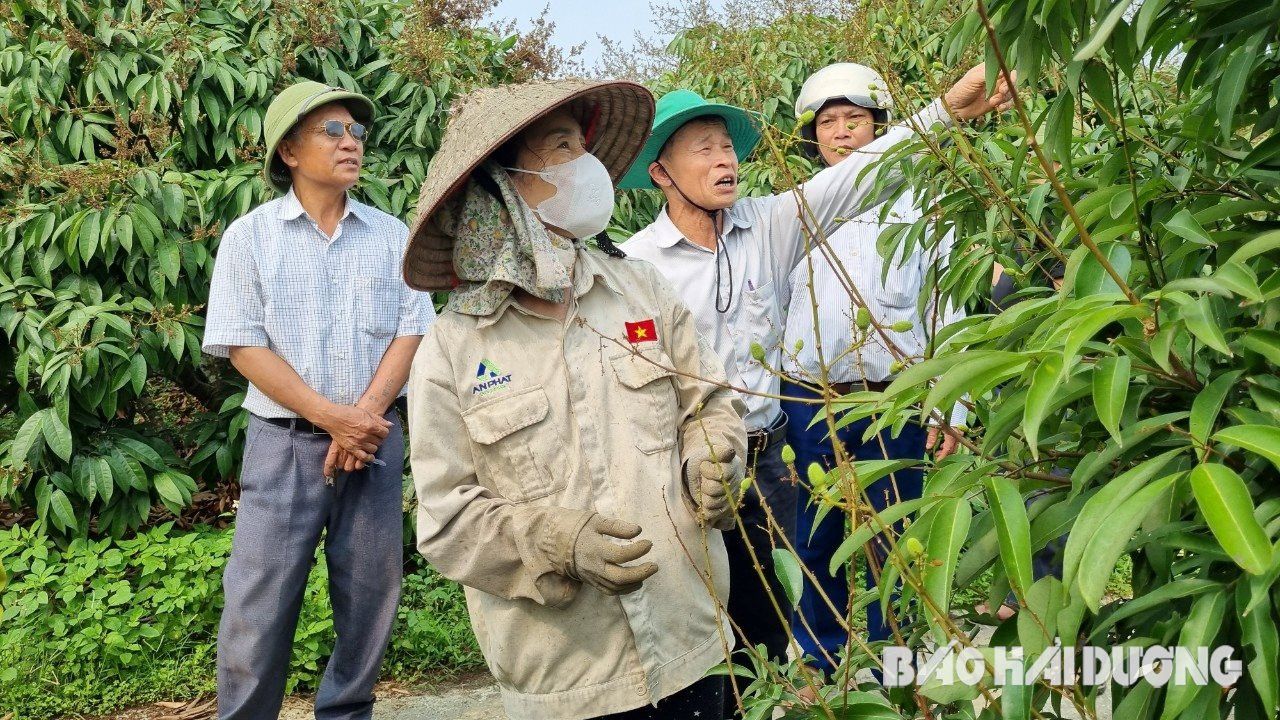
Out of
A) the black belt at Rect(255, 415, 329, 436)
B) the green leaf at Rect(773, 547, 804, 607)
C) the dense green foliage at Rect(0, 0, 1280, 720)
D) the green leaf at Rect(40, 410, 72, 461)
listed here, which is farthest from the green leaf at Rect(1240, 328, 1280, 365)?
the green leaf at Rect(40, 410, 72, 461)

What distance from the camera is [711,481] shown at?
8.05 ft

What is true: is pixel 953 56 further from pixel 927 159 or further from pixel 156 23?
pixel 156 23

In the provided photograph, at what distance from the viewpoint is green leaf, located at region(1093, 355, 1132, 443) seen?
3.63ft

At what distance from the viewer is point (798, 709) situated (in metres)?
1.63

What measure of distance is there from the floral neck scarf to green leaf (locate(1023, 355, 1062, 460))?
1.41m

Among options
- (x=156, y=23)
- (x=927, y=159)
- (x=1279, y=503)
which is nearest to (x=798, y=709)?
(x=1279, y=503)

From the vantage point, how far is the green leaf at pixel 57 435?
4520 millimetres

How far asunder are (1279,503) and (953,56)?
810 mm

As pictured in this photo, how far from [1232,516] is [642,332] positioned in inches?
67.1

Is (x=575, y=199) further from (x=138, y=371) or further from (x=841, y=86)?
(x=138, y=371)

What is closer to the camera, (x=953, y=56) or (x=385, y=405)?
(x=953, y=56)

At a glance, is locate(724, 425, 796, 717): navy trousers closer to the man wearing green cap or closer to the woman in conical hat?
the woman in conical hat

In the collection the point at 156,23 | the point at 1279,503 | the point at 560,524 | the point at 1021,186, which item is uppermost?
the point at 156,23

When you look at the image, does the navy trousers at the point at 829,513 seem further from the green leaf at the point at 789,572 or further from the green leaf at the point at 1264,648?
the green leaf at the point at 1264,648
